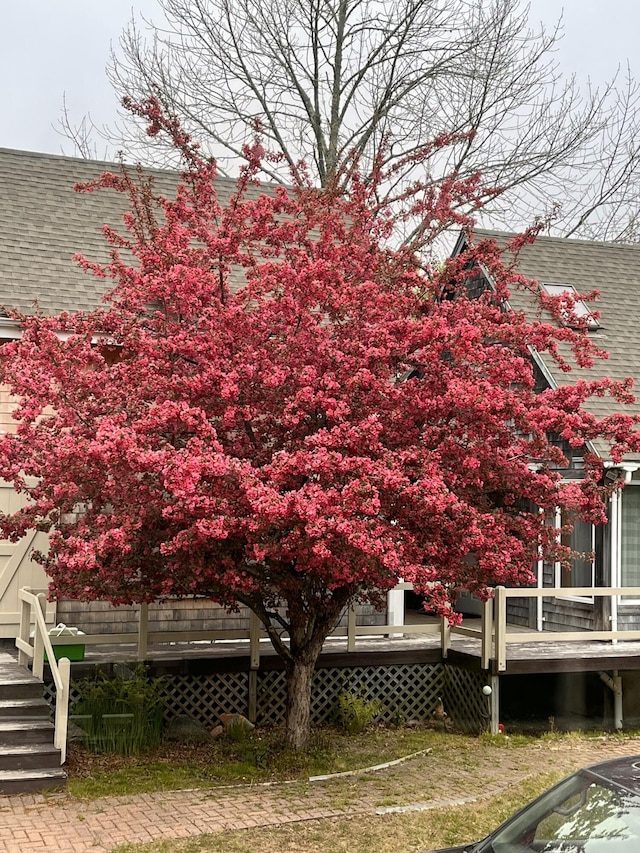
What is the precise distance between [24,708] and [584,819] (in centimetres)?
653

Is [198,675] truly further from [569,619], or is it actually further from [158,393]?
[569,619]

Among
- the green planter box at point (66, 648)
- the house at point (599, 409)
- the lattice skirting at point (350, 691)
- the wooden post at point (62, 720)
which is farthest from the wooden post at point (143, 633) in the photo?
the house at point (599, 409)

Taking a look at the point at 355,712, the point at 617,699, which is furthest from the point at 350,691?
the point at 617,699

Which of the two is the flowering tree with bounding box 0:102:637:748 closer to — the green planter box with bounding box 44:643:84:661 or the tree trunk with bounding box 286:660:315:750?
the tree trunk with bounding box 286:660:315:750

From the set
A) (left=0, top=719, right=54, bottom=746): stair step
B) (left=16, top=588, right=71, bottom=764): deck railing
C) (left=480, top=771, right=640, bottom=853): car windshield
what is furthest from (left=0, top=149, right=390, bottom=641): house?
(left=480, top=771, right=640, bottom=853): car windshield

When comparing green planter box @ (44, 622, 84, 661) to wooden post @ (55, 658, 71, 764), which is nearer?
wooden post @ (55, 658, 71, 764)

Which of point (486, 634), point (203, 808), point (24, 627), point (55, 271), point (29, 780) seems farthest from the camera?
point (55, 271)

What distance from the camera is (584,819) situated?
4.29 meters

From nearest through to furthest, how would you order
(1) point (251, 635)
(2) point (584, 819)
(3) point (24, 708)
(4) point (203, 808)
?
(2) point (584, 819) → (4) point (203, 808) → (3) point (24, 708) → (1) point (251, 635)

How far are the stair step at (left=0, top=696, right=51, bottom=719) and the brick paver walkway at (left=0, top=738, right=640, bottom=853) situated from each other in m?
1.09

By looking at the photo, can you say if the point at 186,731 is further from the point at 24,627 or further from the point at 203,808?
the point at 203,808

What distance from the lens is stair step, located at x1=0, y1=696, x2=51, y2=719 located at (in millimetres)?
9328

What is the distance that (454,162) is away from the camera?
23188 mm

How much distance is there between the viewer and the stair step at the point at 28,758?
8.70 m
